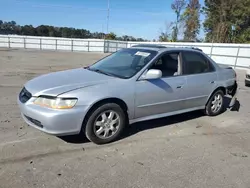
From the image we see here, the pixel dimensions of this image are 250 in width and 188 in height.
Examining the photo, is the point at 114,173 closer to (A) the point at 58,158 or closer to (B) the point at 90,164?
(B) the point at 90,164

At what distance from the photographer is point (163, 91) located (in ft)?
13.4

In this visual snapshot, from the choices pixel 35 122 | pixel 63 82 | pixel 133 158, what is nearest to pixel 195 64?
pixel 133 158

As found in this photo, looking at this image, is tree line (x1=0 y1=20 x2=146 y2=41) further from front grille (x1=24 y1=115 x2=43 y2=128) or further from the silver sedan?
front grille (x1=24 y1=115 x2=43 y2=128)

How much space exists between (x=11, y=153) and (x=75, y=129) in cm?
95

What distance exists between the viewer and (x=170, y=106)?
4.32 metres

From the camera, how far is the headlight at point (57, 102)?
3.16 metres

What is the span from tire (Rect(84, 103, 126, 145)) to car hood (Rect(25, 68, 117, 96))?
0.44 meters

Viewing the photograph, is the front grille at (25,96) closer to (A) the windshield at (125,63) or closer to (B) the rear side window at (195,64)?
(A) the windshield at (125,63)

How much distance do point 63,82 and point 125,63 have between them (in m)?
1.34

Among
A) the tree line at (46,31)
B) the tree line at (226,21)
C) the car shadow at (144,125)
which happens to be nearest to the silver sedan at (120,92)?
the car shadow at (144,125)

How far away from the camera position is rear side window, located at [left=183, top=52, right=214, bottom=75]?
4.61 metres

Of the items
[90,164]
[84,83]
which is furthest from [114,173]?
[84,83]

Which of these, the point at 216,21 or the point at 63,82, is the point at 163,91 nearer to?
the point at 63,82

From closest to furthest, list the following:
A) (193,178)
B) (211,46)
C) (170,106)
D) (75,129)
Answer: (193,178) → (75,129) → (170,106) → (211,46)
